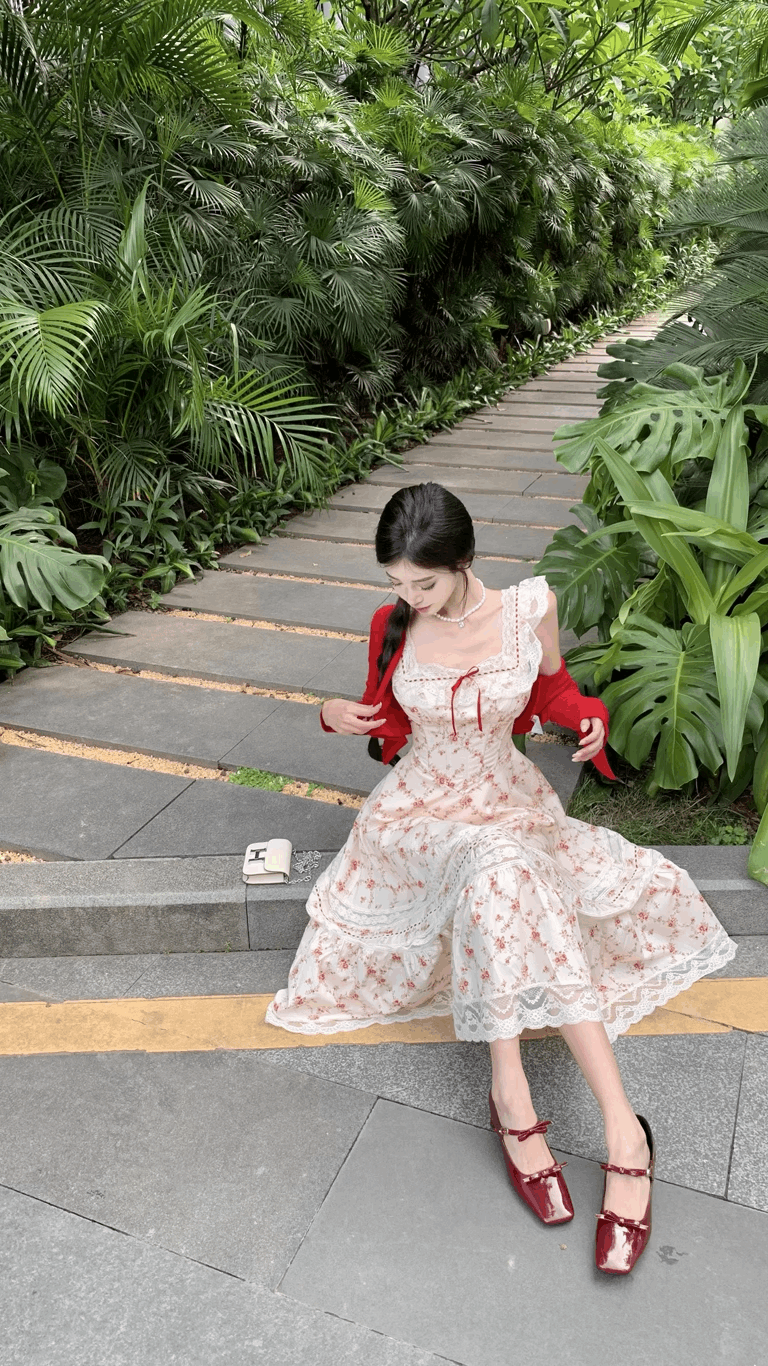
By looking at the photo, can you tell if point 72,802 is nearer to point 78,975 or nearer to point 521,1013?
point 78,975

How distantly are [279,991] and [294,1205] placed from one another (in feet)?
2.01

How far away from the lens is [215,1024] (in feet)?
8.72

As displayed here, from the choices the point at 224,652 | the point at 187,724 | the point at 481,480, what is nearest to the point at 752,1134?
the point at 187,724

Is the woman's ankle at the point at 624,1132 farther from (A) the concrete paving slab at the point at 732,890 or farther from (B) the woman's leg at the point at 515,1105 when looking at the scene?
(A) the concrete paving slab at the point at 732,890

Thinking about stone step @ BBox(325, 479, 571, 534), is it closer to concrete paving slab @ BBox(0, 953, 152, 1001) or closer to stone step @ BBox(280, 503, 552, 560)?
stone step @ BBox(280, 503, 552, 560)

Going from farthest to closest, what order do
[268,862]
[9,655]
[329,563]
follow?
[329,563] → [9,655] → [268,862]

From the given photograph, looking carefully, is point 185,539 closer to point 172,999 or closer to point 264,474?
point 264,474

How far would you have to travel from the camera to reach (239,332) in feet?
19.2

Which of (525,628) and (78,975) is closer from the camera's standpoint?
(525,628)

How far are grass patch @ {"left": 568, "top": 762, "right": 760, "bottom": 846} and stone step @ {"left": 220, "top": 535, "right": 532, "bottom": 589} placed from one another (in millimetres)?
1813

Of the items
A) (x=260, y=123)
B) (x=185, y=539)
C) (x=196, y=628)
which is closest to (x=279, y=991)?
(x=196, y=628)

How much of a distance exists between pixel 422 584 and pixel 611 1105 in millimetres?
1123

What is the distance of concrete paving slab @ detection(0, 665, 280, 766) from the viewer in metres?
3.80

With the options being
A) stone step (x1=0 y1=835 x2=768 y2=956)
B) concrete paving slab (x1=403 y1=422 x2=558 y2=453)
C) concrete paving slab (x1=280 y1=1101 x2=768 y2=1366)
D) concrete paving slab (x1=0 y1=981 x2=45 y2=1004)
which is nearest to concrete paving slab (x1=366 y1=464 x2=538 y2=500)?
concrete paving slab (x1=403 y1=422 x2=558 y2=453)
